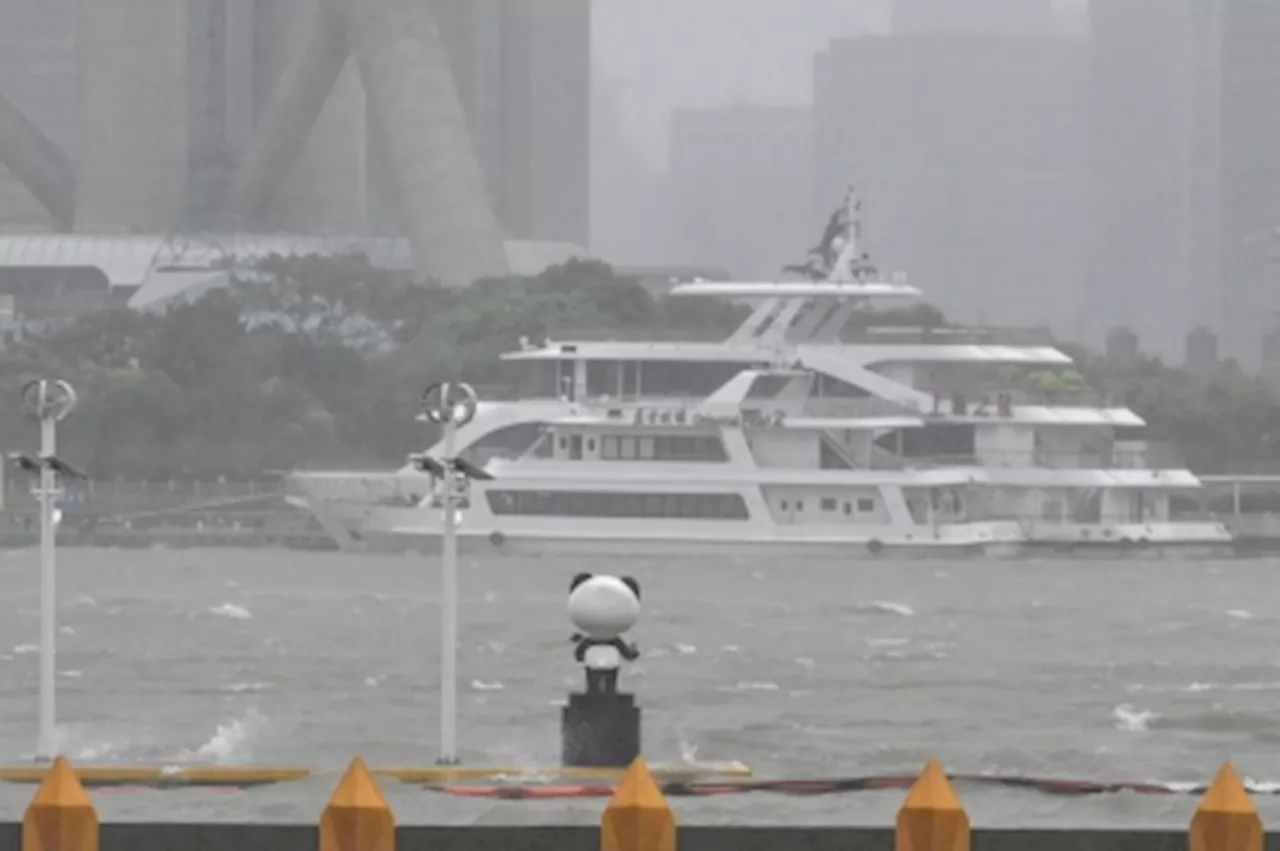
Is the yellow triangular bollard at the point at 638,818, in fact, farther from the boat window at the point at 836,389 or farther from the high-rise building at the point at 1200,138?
the high-rise building at the point at 1200,138

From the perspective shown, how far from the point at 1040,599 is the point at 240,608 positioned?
9.20 meters

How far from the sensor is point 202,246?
91.4 meters

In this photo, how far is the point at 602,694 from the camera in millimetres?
12062

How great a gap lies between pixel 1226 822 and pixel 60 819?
100 inches

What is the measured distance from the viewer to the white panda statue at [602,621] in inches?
472

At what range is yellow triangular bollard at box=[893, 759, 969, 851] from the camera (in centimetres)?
767

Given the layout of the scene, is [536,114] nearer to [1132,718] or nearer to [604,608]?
[1132,718]

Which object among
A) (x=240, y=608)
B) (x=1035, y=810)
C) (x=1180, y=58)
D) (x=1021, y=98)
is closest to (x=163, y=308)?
(x=1021, y=98)

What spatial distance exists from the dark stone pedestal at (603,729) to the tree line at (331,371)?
5000cm

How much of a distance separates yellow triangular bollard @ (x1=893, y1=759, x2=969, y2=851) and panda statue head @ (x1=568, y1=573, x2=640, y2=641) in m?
4.28

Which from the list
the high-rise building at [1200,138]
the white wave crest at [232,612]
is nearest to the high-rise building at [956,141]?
the high-rise building at [1200,138]

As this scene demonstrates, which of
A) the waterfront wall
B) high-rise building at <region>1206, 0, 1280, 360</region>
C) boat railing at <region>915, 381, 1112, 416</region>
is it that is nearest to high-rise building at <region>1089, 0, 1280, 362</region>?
high-rise building at <region>1206, 0, 1280, 360</region>

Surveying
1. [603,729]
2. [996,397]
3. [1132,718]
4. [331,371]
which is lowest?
[603,729]

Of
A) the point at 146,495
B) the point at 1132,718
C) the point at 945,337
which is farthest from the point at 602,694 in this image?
the point at 146,495
